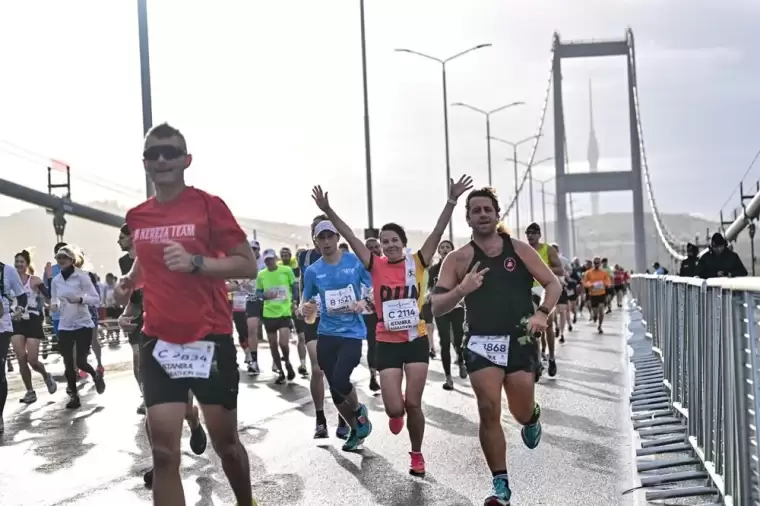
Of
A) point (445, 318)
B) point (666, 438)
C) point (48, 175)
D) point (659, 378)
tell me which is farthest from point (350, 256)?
point (48, 175)

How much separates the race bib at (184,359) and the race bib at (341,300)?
3.69 m

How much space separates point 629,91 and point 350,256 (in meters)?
74.5

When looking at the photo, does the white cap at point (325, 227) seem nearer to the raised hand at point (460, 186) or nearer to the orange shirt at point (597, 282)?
the raised hand at point (460, 186)

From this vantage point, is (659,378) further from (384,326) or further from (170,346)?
(170,346)

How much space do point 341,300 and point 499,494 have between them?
2.94m

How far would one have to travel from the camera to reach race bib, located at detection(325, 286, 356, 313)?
873 cm

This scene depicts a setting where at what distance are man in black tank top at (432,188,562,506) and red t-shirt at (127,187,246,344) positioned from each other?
1629 mm

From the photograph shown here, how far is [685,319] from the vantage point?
314 inches

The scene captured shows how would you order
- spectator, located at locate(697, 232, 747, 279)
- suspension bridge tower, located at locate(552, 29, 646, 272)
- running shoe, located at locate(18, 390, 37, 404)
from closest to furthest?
spectator, located at locate(697, 232, 747, 279)
running shoe, located at locate(18, 390, 37, 404)
suspension bridge tower, located at locate(552, 29, 646, 272)

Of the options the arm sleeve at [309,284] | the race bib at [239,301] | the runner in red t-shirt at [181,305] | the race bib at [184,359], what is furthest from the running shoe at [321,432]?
the race bib at [239,301]

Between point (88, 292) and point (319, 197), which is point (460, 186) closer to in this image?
point (319, 197)

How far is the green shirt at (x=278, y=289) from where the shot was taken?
1467 centimetres

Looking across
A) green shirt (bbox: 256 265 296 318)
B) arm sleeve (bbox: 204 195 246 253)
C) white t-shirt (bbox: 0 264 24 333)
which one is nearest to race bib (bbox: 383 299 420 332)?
arm sleeve (bbox: 204 195 246 253)

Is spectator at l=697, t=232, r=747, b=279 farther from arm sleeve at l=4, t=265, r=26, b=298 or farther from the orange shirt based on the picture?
the orange shirt
